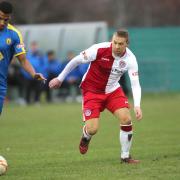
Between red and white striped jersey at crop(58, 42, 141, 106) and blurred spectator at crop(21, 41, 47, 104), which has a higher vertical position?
blurred spectator at crop(21, 41, 47, 104)

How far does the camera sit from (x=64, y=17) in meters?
46.3

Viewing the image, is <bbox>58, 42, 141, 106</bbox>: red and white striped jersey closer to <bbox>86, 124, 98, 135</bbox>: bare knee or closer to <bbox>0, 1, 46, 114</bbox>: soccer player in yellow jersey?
<bbox>86, 124, 98, 135</bbox>: bare knee

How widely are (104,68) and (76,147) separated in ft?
9.57

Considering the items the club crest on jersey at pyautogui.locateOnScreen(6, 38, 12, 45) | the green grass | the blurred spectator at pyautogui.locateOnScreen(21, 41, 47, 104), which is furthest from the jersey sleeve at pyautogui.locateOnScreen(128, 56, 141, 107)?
the blurred spectator at pyautogui.locateOnScreen(21, 41, 47, 104)

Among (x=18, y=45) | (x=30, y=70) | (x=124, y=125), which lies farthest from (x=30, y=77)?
(x=18, y=45)

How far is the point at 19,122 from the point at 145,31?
49.6 feet

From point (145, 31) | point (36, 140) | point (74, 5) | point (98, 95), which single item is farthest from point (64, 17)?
point (98, 95)

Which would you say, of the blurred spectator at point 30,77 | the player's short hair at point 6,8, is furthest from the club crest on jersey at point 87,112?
the blurred spectator at point 30,77

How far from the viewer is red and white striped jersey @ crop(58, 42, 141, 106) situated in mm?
11391

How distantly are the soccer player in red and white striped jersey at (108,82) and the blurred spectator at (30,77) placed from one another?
1622 centimetres

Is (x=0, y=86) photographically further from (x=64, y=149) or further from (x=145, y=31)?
(x=145, y=31)

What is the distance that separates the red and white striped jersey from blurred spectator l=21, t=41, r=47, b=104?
638 inches

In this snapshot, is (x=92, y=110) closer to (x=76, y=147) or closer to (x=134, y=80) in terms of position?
(x=134, y=80)

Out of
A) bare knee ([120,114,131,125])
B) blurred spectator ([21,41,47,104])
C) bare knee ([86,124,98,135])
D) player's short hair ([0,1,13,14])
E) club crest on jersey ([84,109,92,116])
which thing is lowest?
bare knee ([86,124,98,135])
